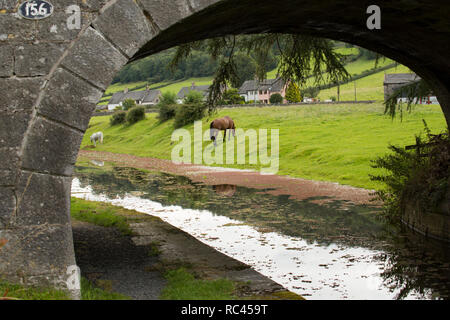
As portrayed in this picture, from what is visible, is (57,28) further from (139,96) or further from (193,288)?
(139,96)

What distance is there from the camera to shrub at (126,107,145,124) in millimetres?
55812

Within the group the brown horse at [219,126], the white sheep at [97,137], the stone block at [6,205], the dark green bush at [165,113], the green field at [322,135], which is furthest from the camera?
the white sheep at [97,137]

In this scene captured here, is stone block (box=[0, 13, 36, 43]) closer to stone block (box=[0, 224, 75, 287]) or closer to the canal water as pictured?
stone block (box=[0, 224, 75, 287])

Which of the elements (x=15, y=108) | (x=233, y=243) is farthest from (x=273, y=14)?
(x=233, y=243)

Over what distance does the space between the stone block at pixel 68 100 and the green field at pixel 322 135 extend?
13.9m

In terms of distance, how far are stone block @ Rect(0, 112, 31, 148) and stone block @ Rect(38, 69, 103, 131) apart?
0.70ft

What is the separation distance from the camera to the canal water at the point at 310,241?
722 cm

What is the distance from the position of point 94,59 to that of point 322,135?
25.9 m

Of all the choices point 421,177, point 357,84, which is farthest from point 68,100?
point 357,84

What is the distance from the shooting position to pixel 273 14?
6902mm

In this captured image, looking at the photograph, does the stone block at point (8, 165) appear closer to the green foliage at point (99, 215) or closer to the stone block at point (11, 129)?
the stone block at point (11, 129)

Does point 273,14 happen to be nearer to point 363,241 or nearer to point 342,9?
point 342,9

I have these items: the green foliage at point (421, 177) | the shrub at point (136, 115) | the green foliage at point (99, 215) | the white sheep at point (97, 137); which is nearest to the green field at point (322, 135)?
the white sheep at point (97, 137)

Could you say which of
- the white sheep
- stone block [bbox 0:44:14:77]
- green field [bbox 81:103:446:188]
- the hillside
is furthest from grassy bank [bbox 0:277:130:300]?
the white sheep
